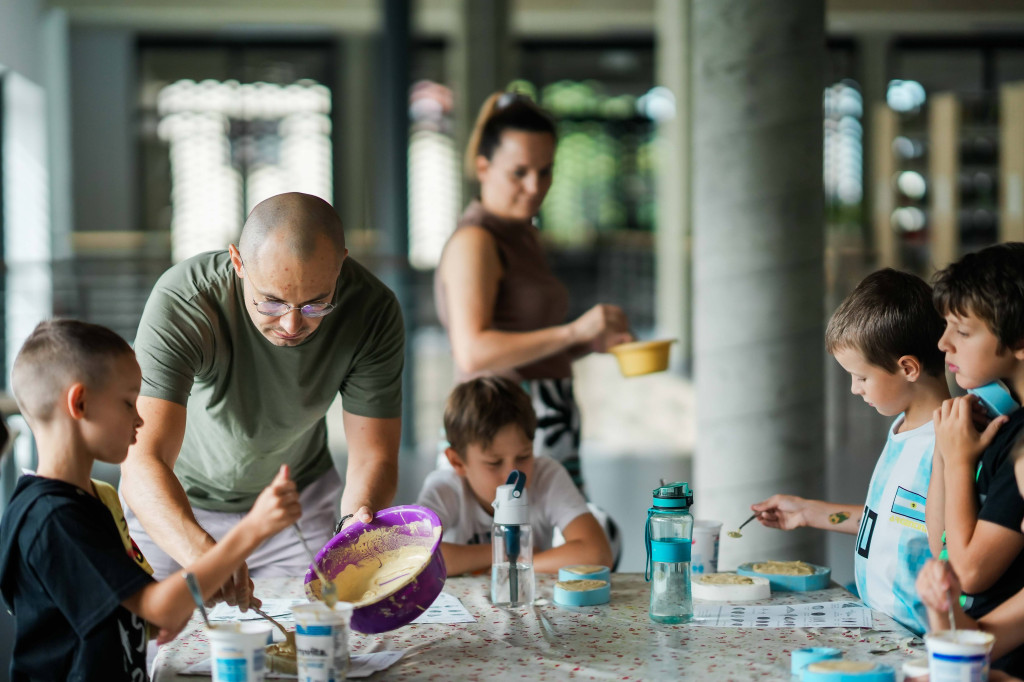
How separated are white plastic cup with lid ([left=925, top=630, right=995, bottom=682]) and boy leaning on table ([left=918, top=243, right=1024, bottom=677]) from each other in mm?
84

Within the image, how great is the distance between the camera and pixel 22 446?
13.8 feet

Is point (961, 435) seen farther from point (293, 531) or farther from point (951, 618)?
point (293, 531)

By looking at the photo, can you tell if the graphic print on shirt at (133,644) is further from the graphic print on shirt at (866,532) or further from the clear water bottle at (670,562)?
the graphic print on shirt at (866,532)

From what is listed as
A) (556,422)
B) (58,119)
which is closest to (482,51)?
(58,119)

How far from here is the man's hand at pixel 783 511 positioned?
6.16ft

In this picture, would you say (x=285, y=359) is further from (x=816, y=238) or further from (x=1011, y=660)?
(x=816, y=238)

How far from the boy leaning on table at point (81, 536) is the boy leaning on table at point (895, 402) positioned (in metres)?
0.93

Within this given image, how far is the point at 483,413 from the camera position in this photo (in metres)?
2.15

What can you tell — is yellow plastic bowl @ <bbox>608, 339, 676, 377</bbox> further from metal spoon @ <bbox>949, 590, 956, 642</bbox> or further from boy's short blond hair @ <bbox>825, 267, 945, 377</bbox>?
metal spoon @ <bbox>949, 590, 956, 642</bbox>

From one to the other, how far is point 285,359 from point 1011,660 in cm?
127

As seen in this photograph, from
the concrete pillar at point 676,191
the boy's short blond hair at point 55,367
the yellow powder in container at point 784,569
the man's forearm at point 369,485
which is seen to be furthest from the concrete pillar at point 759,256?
the concrete pillar at point 676,191

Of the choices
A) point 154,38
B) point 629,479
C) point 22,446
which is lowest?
point 629,479

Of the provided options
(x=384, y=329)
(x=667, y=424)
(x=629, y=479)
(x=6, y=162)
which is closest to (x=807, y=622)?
(x=384, y=329)

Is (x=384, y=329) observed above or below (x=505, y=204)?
below
